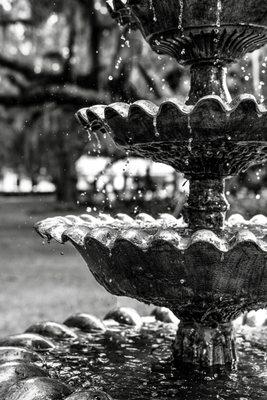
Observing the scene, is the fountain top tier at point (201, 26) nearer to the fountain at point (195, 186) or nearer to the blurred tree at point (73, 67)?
the fountain at point (195, 186)

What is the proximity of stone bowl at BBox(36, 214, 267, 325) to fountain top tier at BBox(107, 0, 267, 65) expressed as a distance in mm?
1058

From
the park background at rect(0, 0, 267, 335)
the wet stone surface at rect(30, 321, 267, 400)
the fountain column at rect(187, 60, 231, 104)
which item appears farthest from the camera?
the park background at rect(0, 0, 267, 335)

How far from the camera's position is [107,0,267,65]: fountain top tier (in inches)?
157

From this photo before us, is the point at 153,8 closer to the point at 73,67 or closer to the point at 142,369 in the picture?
the point at 142,369

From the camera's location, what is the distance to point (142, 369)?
4.55 metres

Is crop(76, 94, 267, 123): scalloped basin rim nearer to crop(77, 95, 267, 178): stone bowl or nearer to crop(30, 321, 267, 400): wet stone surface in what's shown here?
crop(77, 95, 267, 178): stone bowl

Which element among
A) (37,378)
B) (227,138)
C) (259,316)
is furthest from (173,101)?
(259,316)

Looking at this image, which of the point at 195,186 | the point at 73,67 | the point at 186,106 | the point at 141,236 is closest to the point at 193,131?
the point at 186,106

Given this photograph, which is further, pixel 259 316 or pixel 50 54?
pixel 50 54

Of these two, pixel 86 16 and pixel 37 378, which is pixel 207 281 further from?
pixel 86 16

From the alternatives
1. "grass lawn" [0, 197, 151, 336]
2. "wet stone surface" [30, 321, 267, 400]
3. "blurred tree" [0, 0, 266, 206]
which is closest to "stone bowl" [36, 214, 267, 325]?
"wet stone surface" [30, 321, 267, 400]

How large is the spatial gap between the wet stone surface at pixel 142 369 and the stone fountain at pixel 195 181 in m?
0.19

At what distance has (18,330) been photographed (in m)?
7.84

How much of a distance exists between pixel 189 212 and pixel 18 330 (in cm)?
399
